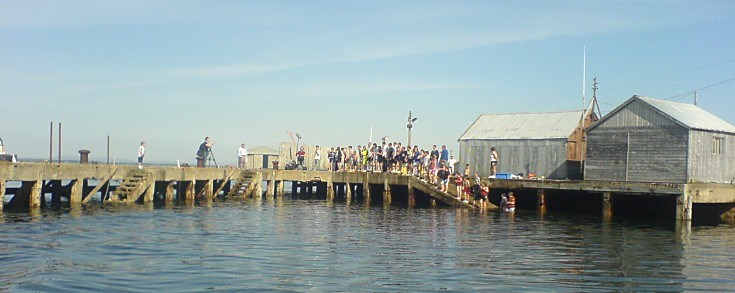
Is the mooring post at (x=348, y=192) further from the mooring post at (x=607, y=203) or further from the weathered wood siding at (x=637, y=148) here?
the mooring post at (x=607, y=203)

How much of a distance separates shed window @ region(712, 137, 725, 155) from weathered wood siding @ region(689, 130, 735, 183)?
5 cm

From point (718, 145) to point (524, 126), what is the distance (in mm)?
12332

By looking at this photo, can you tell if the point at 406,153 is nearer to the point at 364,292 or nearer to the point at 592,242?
the point at 592,242

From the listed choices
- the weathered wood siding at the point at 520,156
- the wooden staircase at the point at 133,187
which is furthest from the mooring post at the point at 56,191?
the weathered wood siding at the point at 520,156

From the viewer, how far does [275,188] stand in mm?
47562

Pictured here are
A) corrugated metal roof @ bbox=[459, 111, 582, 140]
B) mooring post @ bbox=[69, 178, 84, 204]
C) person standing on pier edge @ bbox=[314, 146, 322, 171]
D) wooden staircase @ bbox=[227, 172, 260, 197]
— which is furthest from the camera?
person standing on pier edge @ bbox=[314, 146, 322, 171]

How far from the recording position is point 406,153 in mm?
42750

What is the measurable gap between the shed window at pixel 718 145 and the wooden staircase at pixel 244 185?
963 inches

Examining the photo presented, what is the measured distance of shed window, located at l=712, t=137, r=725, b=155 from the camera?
36594mm

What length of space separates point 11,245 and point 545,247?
14.5 meters

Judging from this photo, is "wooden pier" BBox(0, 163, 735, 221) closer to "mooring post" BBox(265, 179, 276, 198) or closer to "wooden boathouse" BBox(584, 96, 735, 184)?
"mooring post" BBox(265, 179, 276, 198)

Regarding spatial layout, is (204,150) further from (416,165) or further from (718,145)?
(718,145)

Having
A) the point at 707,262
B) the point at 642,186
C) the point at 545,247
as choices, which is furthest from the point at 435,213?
the point at 707,262

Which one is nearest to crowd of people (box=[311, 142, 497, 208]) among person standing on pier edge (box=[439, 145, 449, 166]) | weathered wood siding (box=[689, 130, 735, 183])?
person standing on pier edge (box=[439, 145, 449, 166])
